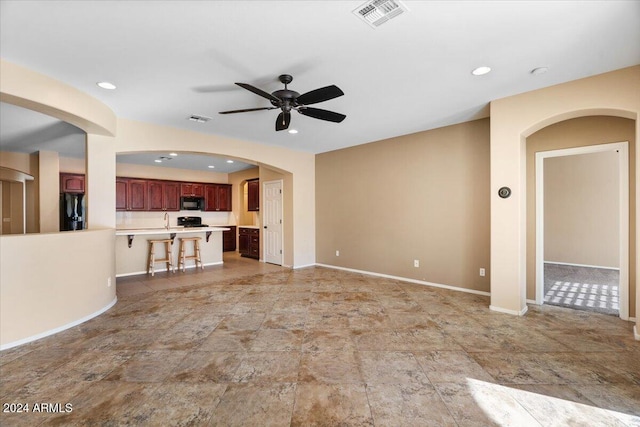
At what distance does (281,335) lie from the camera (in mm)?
3107

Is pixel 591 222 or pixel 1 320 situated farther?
pixel 591 222

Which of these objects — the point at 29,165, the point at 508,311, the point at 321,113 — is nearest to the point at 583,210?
the point at 508,311

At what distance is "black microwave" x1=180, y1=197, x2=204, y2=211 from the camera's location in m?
8.65

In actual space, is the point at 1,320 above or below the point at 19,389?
above

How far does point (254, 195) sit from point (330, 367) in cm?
656

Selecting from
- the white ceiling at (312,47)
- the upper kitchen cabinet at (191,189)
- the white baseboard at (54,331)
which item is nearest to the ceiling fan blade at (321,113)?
the white ceiling at (312,47)

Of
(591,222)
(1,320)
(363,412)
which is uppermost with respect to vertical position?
(591,222)

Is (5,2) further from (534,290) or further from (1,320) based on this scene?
(534,290)

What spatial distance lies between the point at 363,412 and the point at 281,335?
1.37 metres

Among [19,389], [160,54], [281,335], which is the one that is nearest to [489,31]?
[160,54]

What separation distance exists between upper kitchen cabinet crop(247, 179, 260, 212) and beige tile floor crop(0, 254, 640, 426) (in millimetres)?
4474

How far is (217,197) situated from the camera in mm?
9406

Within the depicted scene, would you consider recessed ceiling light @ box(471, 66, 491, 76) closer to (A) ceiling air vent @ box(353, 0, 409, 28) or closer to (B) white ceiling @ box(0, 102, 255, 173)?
(A) ceiling air vent @ box(353, 0, 409, 28)

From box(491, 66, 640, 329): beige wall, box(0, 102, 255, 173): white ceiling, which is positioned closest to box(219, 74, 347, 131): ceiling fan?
box(491, 66, 640, 329): beige wall
